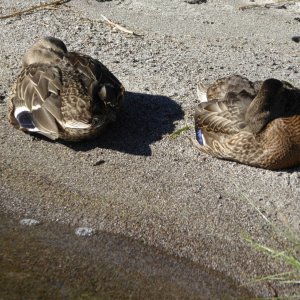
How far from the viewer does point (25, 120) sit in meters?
7.67

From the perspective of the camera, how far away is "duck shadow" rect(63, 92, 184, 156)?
7672 millimetres

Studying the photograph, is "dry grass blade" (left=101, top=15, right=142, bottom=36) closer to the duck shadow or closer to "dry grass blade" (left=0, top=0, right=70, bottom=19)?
"dry grass blade" (left=0, top=0, right=70, bottom=19)

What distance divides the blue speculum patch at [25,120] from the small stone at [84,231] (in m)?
1.37

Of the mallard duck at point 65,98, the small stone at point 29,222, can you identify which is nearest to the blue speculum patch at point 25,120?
the mallard duck at point 65,98

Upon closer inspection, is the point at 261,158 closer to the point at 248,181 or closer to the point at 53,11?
the point at 248,181

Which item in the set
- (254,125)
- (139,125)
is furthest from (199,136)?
(139,125)

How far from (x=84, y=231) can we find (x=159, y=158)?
121 cm

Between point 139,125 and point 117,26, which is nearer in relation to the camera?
point 139,125

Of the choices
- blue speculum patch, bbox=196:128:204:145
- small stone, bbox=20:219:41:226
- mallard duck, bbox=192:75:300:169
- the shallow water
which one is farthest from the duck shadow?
the shallow water

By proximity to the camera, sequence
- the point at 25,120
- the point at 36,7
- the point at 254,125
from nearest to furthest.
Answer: the point at 254,125, the point at 25,120, the point at 36,7

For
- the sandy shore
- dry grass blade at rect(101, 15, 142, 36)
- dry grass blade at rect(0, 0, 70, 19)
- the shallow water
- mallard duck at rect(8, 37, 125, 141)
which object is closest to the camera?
the shallow water

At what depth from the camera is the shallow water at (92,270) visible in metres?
6.04

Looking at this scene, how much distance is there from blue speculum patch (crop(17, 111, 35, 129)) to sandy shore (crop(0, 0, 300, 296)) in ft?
0.58

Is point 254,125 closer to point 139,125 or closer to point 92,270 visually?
point 139,125
